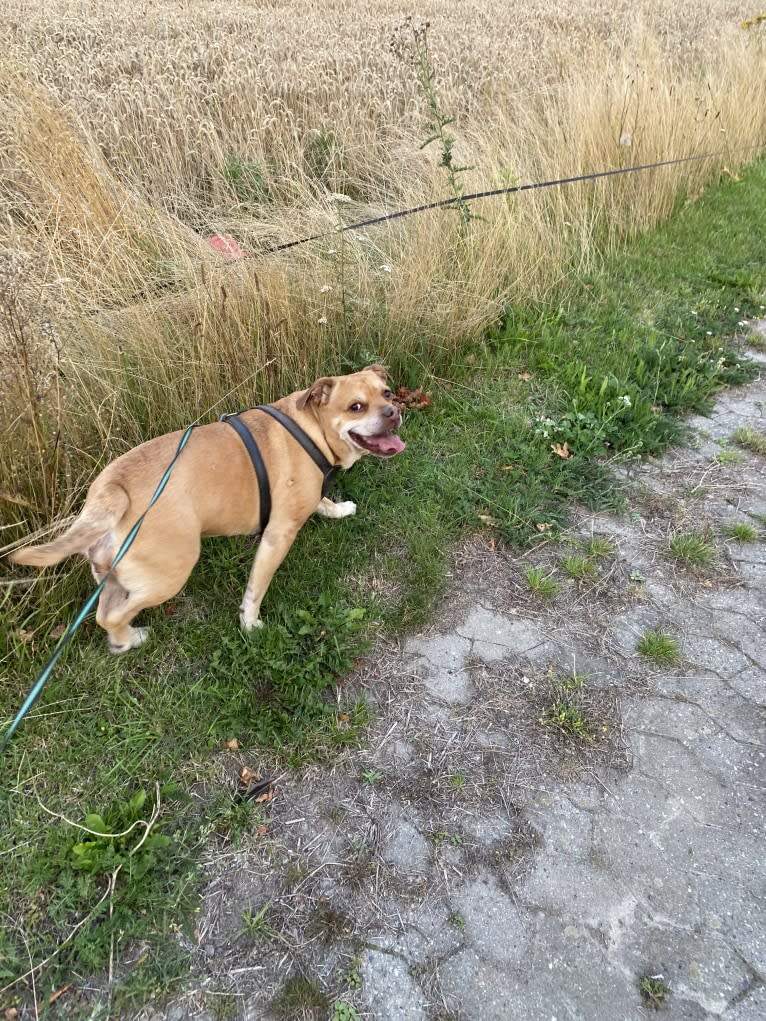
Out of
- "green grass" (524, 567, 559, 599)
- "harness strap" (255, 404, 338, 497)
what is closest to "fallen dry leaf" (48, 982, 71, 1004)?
"harness strap" (255, 404, 338, 497)

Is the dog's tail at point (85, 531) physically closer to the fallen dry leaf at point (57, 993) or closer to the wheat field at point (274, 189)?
the wheat field at point (274, 189)

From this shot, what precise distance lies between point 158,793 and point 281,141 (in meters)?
6.50

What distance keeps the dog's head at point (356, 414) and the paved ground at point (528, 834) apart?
0.98m

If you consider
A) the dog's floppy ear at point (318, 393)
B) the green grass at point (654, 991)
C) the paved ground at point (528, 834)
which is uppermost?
the dog's floppy ear at point (318, 393)

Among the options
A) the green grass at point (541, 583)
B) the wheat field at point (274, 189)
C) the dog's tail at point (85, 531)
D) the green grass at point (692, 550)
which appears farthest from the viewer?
the wheat field at point (274, 189)

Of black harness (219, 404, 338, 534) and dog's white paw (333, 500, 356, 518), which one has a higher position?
black harness (219, 404, 338, 534)

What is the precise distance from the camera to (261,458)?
2.97 m

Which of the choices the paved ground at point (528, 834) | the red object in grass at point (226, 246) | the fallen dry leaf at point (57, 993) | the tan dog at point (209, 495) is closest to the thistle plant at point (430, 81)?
the red object in grass at point (226, 246)

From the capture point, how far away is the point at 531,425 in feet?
14.2

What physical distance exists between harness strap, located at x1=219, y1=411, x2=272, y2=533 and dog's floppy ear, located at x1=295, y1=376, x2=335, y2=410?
32 cm

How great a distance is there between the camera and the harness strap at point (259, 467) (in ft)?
9.64

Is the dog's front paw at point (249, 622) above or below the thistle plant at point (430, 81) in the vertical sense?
below

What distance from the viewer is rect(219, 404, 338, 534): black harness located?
2.95 m

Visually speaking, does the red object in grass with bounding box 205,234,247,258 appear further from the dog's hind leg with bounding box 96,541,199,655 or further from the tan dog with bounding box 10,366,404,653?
the dog's hind leg with bounding box 96,541,199,655
